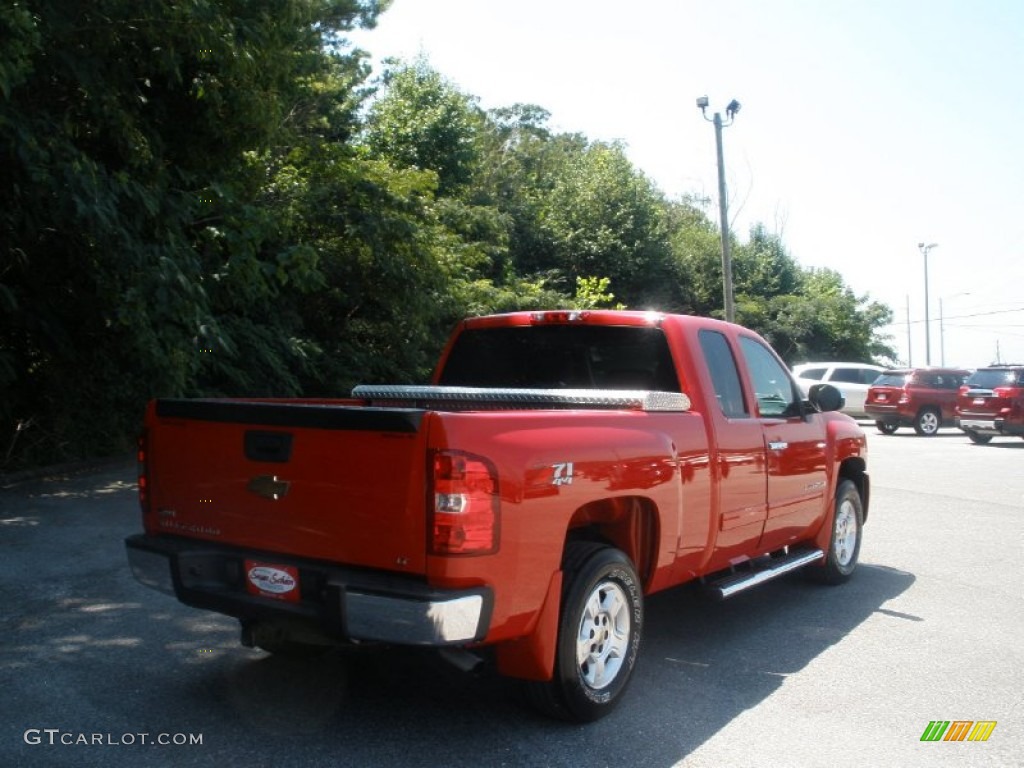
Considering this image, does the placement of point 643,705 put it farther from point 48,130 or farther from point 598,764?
point 48,130

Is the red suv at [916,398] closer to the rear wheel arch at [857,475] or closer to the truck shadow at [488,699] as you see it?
the rear wheel arch at [857,475]

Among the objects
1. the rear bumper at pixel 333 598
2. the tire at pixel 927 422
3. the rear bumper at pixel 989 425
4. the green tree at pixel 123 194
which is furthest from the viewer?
the tire at pixel 927 422

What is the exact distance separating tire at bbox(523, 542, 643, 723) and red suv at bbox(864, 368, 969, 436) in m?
20.1

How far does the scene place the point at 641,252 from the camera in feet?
114

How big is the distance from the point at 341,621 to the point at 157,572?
1204mm

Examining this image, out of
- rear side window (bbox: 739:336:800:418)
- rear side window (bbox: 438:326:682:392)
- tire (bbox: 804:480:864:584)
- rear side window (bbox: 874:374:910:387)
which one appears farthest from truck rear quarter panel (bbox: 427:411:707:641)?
rear side window (bbox: 874:374:910:387)

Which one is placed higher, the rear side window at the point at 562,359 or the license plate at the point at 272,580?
the rear side window at the point at 562,359

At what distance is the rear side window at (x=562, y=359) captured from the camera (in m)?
5.55

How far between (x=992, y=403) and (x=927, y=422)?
2.91 m

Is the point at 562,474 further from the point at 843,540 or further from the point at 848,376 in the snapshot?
the point at 848,376

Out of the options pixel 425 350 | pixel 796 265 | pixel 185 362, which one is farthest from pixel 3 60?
pixel 796 265

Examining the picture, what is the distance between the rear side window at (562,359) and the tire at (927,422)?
1959 cm

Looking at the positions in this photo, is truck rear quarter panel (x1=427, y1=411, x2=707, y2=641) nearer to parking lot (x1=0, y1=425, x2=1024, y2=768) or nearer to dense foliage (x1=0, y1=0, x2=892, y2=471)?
parking lot (x1=0, y1=425, x2=1024, y2=768)

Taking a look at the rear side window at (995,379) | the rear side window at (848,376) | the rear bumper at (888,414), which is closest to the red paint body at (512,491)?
the rear side window at (995,379)
